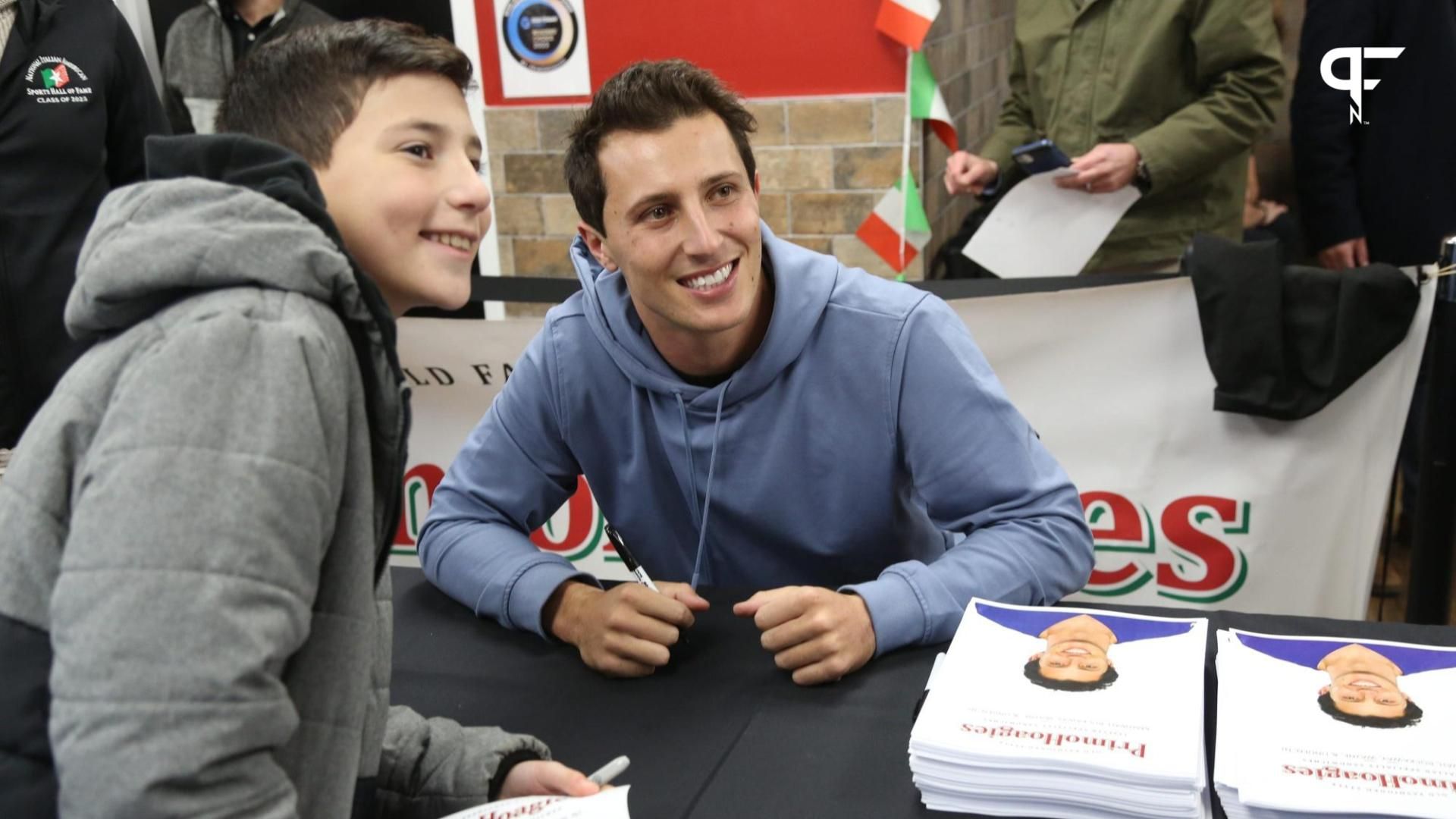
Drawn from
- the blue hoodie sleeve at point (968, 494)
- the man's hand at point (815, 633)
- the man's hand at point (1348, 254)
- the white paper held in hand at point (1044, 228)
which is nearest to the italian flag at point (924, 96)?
the white paper held in hand at point (1044, 228)

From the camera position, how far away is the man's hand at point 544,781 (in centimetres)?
106

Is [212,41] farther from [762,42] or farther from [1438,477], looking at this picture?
[1438,477]

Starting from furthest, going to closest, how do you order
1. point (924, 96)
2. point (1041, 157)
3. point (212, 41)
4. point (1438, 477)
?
point (212, 41) → point (924, 96) → point (1041, 157) → point (1438, 477)

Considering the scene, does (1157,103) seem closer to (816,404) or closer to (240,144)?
(816,404)

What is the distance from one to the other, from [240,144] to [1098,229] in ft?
7.07

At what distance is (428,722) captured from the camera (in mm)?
1169

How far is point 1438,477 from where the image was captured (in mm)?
2107

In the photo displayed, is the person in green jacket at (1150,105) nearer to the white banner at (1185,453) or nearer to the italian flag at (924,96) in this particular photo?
the italian flag at (924,96)

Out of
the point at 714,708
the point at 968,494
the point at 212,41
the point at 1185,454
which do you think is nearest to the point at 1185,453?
the point at 1185,454

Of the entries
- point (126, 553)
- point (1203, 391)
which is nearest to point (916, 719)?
point (126, 553)

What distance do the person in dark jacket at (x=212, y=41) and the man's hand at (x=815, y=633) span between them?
2.74 m

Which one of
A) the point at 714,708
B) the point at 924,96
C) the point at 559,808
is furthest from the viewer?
the point at 924,96

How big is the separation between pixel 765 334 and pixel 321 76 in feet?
2.45

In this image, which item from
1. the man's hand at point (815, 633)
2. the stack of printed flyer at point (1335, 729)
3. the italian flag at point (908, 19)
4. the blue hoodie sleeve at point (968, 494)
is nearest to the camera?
the stack of printed flyer at point (1335, 729)
